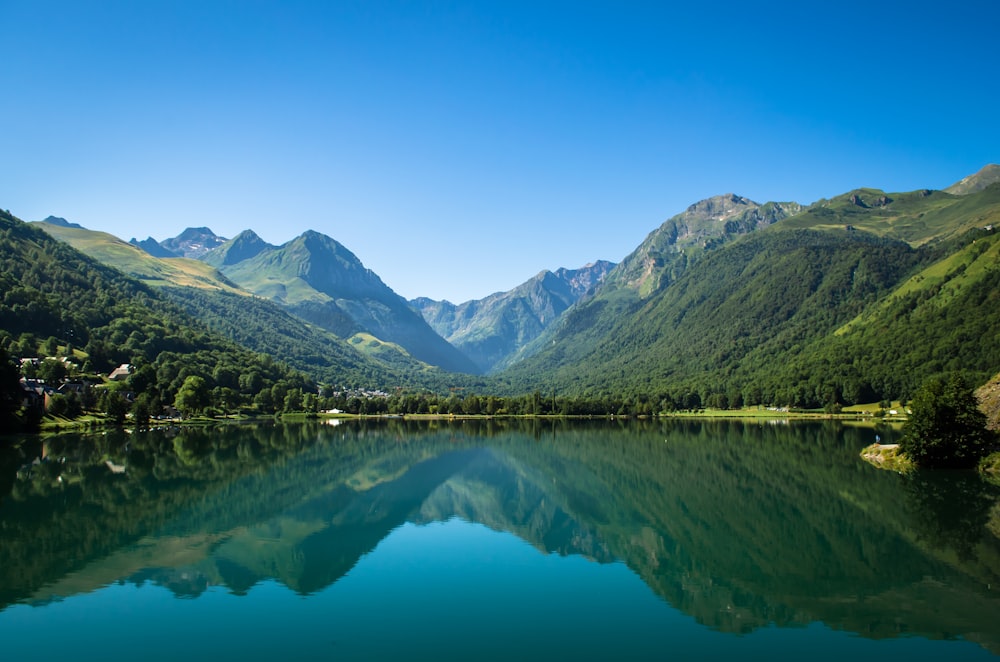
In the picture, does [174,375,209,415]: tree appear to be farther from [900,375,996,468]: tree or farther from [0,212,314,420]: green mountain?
[900,375,996,468]: tree

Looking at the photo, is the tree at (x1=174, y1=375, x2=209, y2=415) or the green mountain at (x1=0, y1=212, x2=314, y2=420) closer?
the tree at (x1=174, y1=375, x2=209, y2=415)

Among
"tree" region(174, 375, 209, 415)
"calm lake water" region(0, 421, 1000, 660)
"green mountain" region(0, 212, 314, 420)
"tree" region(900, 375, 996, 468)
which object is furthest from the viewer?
"green mountain" region(0, 212, 314, 420)

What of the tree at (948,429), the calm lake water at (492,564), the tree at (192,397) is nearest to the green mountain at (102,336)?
the tree at (192,397)

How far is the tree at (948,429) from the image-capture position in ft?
184

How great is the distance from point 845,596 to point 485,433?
332 feet

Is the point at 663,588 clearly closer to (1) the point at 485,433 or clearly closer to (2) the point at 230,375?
(1) the point at 485,433

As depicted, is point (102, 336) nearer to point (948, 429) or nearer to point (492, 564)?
point (492, 564)

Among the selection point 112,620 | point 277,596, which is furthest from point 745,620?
point 112,620

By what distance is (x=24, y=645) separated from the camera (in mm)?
18062

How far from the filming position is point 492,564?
29875mm

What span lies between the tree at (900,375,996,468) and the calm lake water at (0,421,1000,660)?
4390 millimetres

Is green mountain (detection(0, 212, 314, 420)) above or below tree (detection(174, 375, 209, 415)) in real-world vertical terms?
above

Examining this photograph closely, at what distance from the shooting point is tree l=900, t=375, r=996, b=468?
56.0 meters

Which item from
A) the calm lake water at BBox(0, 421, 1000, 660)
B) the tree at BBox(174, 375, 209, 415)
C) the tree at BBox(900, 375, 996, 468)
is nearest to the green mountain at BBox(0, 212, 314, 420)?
the tree at BBox(174, 375, 209, 415)
